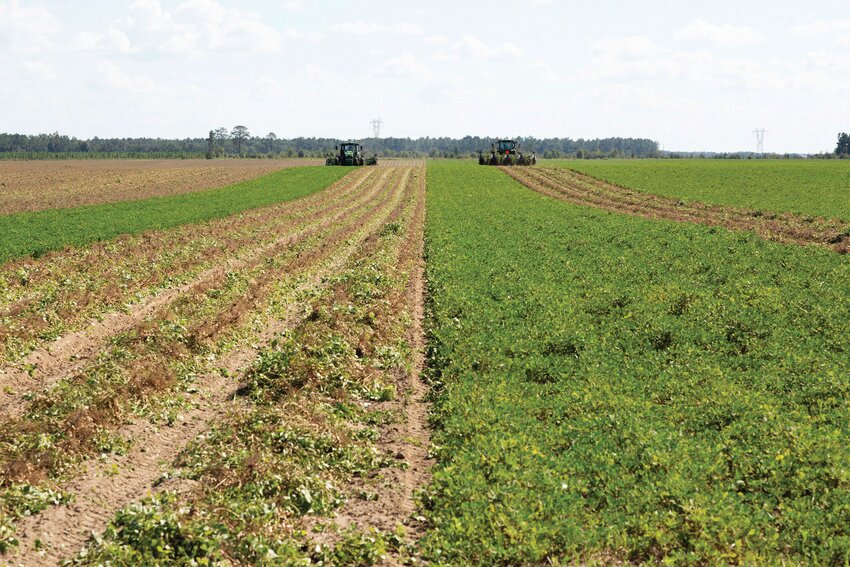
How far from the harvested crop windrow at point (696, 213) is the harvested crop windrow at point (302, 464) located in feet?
66.3

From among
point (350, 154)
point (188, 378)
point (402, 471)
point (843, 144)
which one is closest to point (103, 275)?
point (188, 378)

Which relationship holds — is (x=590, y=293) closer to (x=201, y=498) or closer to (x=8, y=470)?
(x=201, y=498)

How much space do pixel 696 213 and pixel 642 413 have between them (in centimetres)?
3277

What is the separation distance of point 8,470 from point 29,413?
2.22 metres

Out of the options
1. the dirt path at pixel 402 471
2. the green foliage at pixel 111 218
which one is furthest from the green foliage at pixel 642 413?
the green foliage at pixel 111 218

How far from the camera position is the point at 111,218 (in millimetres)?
33281

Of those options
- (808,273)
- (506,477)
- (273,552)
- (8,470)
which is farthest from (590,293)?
(8,470)

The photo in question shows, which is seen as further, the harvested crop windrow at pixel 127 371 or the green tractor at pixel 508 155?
the green tractor at pixel 508 155

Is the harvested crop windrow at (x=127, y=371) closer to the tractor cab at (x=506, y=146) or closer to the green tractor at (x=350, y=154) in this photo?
the tractor cab at (x=506, y=146)

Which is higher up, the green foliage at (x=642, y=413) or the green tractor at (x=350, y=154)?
the green tractor at (x=350, y=154)

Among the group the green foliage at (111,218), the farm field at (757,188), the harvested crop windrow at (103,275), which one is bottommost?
the harvested crop windrow at (103,275)

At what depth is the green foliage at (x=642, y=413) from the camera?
767cm

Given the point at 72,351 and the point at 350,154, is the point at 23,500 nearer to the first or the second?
the point at 72,351

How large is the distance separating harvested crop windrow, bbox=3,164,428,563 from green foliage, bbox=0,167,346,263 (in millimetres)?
8405
